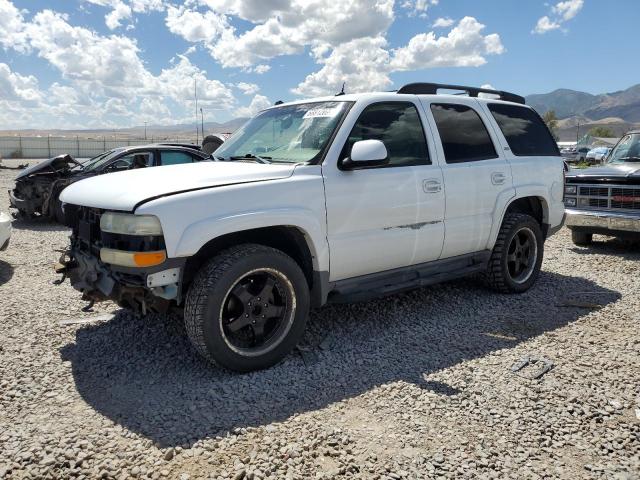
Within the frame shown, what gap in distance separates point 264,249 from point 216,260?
1.11 feet

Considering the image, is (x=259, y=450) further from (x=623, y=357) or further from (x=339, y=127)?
(x=623, y=357)

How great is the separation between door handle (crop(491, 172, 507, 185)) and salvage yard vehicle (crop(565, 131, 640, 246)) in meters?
3.28

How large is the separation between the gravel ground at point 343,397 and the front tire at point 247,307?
18 cm

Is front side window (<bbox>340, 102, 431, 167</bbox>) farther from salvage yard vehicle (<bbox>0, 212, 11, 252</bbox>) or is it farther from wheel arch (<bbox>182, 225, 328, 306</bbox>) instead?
salvage yard vehicle (<bbox>0, 212, 11, 252</bbox>)

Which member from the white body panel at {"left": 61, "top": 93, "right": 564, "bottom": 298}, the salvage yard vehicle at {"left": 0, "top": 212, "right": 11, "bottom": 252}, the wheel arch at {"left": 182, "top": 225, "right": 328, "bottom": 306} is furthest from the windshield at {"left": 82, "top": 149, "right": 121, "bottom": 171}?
the wheel arch at {"left": 182, "top": 225, "right": 328, "bottom": 306}

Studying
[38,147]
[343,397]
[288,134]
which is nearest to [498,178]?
[288,134]

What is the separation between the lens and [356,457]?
2.66m

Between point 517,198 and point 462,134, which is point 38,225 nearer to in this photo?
point 462,134

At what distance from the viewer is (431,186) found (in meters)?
4.34

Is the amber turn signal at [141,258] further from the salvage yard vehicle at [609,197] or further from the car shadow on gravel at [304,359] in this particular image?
the salvage yard vehicle at [609,197]

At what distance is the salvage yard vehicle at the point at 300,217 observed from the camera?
3.24 metres

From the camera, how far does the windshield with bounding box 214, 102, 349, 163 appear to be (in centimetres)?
395

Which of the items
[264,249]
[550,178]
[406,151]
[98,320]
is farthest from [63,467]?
[550,178]

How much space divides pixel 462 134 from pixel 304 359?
2581mm
